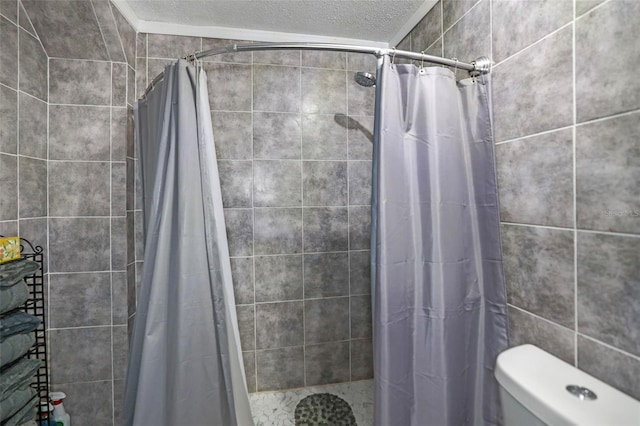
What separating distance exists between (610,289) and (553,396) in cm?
31

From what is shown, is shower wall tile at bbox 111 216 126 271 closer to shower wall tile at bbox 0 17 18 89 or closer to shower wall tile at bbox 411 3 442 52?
A: shower wall tile at bbox 0 17 18 89

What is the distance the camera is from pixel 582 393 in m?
0.64

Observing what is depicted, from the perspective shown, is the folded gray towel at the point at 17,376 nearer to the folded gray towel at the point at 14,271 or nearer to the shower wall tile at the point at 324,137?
the folded gray towel at the point at 14,271

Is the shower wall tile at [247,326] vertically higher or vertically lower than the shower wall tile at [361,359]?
higher

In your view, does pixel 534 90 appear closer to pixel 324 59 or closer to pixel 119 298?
pixel 324 59

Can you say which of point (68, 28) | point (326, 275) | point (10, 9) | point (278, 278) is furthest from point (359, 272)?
point (10, 9)

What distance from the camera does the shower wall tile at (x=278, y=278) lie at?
1.68 m

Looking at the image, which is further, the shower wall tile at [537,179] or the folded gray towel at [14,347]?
the folded gray towel at [14,347]

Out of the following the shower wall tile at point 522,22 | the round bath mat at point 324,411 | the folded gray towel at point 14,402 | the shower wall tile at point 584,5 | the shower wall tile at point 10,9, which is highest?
the shower wall tile at point 10,9

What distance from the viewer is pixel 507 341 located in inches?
38.9

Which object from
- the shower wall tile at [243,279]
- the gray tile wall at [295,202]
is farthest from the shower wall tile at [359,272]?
the shower wall tile at [243,279]

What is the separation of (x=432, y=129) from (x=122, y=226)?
153 cm

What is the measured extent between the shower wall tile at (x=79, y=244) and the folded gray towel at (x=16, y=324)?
0.37 metres

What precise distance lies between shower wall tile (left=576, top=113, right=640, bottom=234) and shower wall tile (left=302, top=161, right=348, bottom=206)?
115 centimetres
